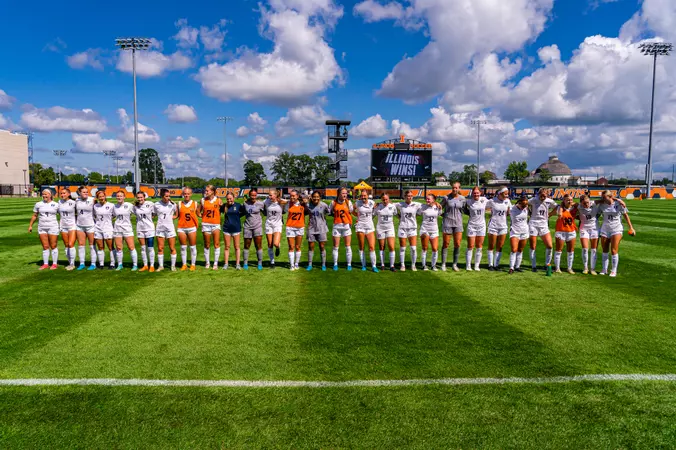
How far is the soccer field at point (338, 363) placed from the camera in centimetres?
345

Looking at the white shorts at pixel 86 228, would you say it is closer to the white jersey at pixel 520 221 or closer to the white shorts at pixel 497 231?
the white shorts at pixel 497 231

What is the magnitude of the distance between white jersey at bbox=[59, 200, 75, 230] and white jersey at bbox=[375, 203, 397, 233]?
7278 millimetres

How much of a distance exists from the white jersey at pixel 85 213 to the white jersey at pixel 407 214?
7.36 m

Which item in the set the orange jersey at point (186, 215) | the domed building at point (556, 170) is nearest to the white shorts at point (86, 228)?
the orange jersey at point (186, 215)

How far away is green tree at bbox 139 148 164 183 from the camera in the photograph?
136875 mm

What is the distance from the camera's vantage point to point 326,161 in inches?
4375

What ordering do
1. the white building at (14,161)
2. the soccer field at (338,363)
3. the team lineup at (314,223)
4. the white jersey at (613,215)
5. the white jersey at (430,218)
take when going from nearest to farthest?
the soccer field at (338,363) < the white jersey at (613,215) < the team lineup at (314,223) < the white jersey at (430,218) < the white building at (14,161)

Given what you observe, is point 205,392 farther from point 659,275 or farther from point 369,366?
point 659,275

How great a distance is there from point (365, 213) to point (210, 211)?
3.70 m

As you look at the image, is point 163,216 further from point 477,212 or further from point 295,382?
point 477,212

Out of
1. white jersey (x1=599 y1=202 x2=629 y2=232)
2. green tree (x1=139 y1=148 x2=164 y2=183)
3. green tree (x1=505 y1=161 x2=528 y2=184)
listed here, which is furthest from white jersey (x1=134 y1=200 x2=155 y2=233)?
green tree (x1=139 y1=148 x2=164 y2=183)

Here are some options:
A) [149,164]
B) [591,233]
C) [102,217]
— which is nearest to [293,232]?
[102,217]

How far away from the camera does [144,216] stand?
991 centimetres

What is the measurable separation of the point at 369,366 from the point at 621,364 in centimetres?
282
